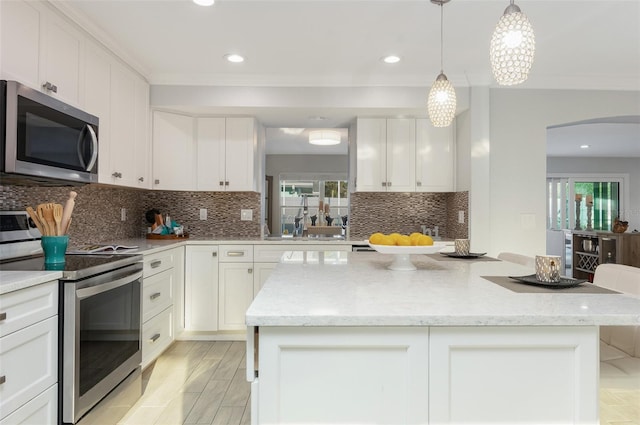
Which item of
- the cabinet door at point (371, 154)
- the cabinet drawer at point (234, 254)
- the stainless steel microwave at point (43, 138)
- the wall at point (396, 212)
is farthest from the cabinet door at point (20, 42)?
the wall at point (396, 212)

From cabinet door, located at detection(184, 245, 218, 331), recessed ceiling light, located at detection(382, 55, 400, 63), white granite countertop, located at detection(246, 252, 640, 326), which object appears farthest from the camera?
cabinet door, located at detection(184, 245, 218, 331)

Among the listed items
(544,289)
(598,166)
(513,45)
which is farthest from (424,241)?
(598,166)

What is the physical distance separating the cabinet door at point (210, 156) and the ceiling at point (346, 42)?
267 mm

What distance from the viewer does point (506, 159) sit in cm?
Result: 364

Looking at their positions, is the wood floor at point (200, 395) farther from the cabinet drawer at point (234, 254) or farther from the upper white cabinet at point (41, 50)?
the upper white cabinet at point (41, 50)

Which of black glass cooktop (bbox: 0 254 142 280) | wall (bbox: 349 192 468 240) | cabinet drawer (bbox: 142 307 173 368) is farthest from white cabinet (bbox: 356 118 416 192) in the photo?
black glass cooktop (bbox: 0 254 142 280)

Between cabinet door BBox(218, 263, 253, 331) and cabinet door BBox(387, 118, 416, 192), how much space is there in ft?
5.17

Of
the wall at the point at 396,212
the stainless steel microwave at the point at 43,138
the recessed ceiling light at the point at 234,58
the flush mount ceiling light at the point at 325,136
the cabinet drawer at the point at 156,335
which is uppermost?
the recessed ceiling light at the point at 234,58

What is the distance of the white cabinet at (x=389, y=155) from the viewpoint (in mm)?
3885

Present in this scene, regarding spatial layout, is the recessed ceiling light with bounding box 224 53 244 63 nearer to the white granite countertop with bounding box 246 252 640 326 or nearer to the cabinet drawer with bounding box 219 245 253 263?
the cabinet drawer with bounding box 219 245 253 263

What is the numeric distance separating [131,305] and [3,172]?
97 centimetres

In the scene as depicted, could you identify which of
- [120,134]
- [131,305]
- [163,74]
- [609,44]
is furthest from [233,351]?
[609,44]

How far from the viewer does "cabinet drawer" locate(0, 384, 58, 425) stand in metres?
1.51

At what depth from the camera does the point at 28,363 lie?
5.18 ft
